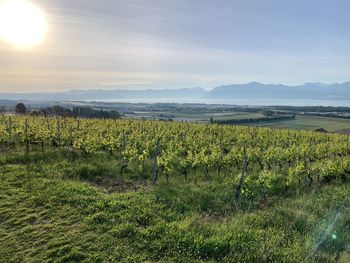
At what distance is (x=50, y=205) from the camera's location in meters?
7.44

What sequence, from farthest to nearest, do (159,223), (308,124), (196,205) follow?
→ (308,124) < (196,205) < (159,223)

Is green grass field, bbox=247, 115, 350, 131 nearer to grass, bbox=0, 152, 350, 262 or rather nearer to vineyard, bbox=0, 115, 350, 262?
vineyard, bbox=0, 115, 350, 262

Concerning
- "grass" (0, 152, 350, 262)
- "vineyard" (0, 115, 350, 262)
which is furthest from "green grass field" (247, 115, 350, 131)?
"grass" (0, 152, 350, 262)

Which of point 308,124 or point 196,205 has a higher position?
point 196,205

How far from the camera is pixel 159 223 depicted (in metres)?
6.66

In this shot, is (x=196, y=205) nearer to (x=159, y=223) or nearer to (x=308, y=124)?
(x=159, y=223)

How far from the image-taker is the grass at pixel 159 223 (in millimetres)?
5590

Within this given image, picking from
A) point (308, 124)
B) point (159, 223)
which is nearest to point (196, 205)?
point (159, 223)

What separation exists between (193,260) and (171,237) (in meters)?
0.83

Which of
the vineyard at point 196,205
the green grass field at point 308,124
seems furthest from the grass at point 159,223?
the green grass field at point 308,124

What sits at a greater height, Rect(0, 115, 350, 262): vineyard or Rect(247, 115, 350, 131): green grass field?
Rect(0, 115, 350, 262): vineyard

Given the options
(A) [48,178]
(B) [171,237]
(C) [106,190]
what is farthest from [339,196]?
(A) [48,178]

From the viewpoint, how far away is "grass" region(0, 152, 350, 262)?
18.3ft

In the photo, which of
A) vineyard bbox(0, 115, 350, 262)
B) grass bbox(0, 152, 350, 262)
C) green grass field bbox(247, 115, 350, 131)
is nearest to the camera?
grass bbox(0, 152, 350, 262)
